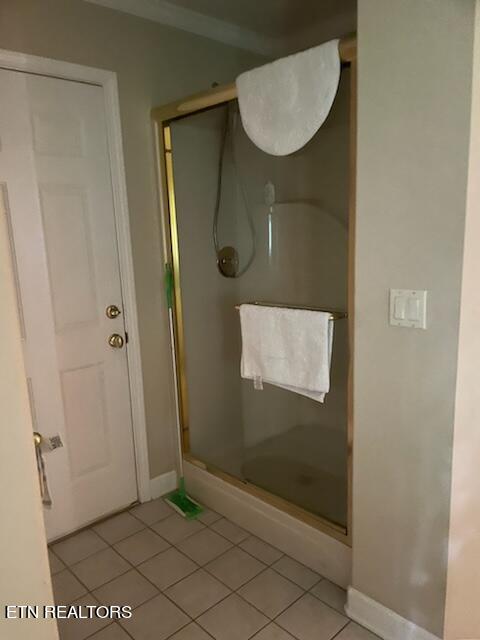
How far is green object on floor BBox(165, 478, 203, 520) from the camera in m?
2.40

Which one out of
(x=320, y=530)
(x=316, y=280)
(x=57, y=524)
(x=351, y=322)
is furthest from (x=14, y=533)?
(x=316, y=280)

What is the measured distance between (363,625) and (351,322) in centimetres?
109

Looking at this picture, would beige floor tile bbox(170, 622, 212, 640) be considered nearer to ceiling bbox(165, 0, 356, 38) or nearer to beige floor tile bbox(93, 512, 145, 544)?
beige floor tile bbox(93, 512, 145, 544)

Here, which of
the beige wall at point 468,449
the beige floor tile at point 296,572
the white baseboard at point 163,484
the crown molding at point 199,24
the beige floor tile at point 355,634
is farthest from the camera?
the white baseboard at point 163,484

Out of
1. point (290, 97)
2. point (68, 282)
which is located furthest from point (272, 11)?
point (68, 282)

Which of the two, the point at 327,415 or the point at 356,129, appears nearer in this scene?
the point at 356,129

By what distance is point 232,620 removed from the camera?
1734mm

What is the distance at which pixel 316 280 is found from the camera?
2.62m

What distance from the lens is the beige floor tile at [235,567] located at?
1.95 m

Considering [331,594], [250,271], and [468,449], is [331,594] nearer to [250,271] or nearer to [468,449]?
[468,449]

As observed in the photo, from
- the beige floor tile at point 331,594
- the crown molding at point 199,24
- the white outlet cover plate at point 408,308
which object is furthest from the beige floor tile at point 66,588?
the crown molding at point 199,24

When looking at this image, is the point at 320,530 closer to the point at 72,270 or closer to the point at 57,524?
the point at 57,524

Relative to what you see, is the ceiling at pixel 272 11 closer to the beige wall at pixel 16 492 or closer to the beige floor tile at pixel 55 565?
the beige wall at pixel 16 492

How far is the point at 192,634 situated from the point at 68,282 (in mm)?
1504
